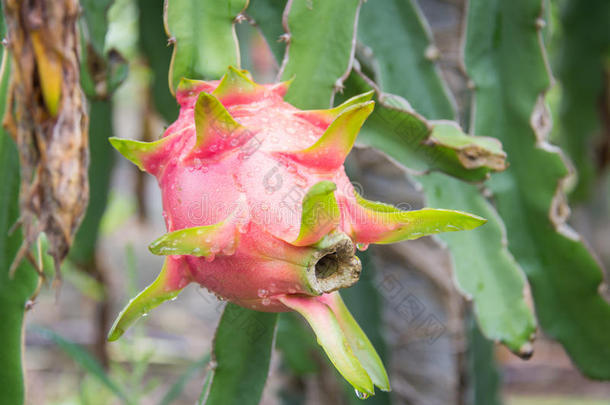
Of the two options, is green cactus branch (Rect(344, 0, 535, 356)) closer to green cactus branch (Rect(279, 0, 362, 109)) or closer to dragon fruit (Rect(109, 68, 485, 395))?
green cactus branch (Rect(279, 0, 362, 109))

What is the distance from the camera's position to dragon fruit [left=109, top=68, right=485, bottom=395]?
0.45m

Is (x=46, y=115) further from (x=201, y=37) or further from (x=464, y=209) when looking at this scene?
(x=464, y=209)

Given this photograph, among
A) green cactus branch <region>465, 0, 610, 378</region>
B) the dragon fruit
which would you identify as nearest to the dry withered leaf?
the dragon fruit

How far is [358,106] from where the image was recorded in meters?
0.47

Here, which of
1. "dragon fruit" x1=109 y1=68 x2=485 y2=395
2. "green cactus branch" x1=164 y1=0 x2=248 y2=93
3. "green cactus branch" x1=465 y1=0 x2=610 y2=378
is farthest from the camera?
"green cactus branch" x1=465 y1=0 x2=610 y2=378

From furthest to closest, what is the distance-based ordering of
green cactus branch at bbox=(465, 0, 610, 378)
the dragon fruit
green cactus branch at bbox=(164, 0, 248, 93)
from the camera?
green cactus branch at bbox=(465, 0, 610, 378), green cactus branch at bbox=(164, 0, 248, 93), the dragon fruit

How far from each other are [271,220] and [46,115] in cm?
25

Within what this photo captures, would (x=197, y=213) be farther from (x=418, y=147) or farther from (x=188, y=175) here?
(x=418, y=147)

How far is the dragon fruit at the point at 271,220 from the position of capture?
0.45 meters

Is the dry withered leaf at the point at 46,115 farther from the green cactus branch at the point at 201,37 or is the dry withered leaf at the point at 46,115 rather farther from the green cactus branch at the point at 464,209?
the green cactus branch at the point at 464,209

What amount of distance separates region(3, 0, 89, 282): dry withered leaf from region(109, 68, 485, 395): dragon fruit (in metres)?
0.08

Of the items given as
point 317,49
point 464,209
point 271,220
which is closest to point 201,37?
point 317,49

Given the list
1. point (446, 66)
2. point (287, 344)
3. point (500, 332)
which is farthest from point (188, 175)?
point (287, 344)

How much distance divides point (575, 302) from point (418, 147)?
0.36 metres
